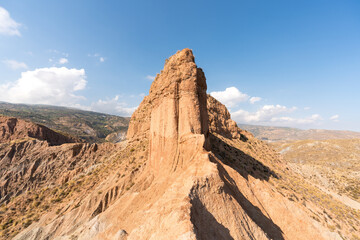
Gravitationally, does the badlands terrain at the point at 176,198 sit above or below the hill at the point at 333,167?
above

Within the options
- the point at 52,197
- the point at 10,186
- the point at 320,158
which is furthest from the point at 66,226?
the point at 320,158

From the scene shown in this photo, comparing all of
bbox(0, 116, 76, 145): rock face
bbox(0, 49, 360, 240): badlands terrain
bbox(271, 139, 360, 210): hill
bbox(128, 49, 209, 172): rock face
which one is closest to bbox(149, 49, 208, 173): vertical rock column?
bbox(128, 49, 209, 172): rock face

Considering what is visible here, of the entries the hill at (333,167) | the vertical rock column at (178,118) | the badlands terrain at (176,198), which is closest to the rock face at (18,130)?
→ the badlands terrain at (176,198)

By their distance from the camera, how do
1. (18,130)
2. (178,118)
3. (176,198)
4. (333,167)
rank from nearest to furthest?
(176,198), (178,118), (18,130), (333,167)

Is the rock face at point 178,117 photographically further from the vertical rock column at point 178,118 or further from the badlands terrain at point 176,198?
the badlands terrain at point 176,198

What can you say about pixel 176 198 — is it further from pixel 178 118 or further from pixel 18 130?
pixel 18 130

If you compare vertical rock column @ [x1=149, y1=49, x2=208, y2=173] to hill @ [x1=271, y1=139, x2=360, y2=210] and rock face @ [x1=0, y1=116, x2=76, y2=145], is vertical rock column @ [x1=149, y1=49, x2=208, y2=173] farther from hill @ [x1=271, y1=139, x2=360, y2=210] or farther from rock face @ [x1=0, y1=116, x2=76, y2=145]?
rock face @ [x1=0, y1=116, x2=76, y2=145]

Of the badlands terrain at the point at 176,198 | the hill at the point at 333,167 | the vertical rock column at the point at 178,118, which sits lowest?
the hill at the point at 333,167

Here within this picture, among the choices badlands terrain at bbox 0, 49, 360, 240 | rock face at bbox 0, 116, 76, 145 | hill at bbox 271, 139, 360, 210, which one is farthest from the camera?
rock face at bbox 0, 116, 76, 145

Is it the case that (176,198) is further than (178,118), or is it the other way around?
(178,118)

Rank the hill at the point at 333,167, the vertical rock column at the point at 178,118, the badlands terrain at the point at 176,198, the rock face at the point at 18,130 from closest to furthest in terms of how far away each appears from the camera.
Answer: the badlands terrain at the point at 176,198, the vertical rock column at the point at 178,118, the hill at the point at 333,167, the rock face at the point at 18,130

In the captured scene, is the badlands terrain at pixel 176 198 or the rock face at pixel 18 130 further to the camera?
the rock face at pixel 18 130

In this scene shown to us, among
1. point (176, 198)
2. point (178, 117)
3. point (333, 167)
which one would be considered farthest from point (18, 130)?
point (333, 167)

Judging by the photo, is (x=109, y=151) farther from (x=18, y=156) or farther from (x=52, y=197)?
(x=18, y=156)
